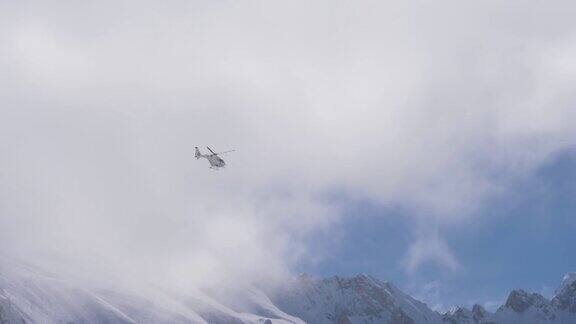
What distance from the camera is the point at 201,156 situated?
7672 inches
